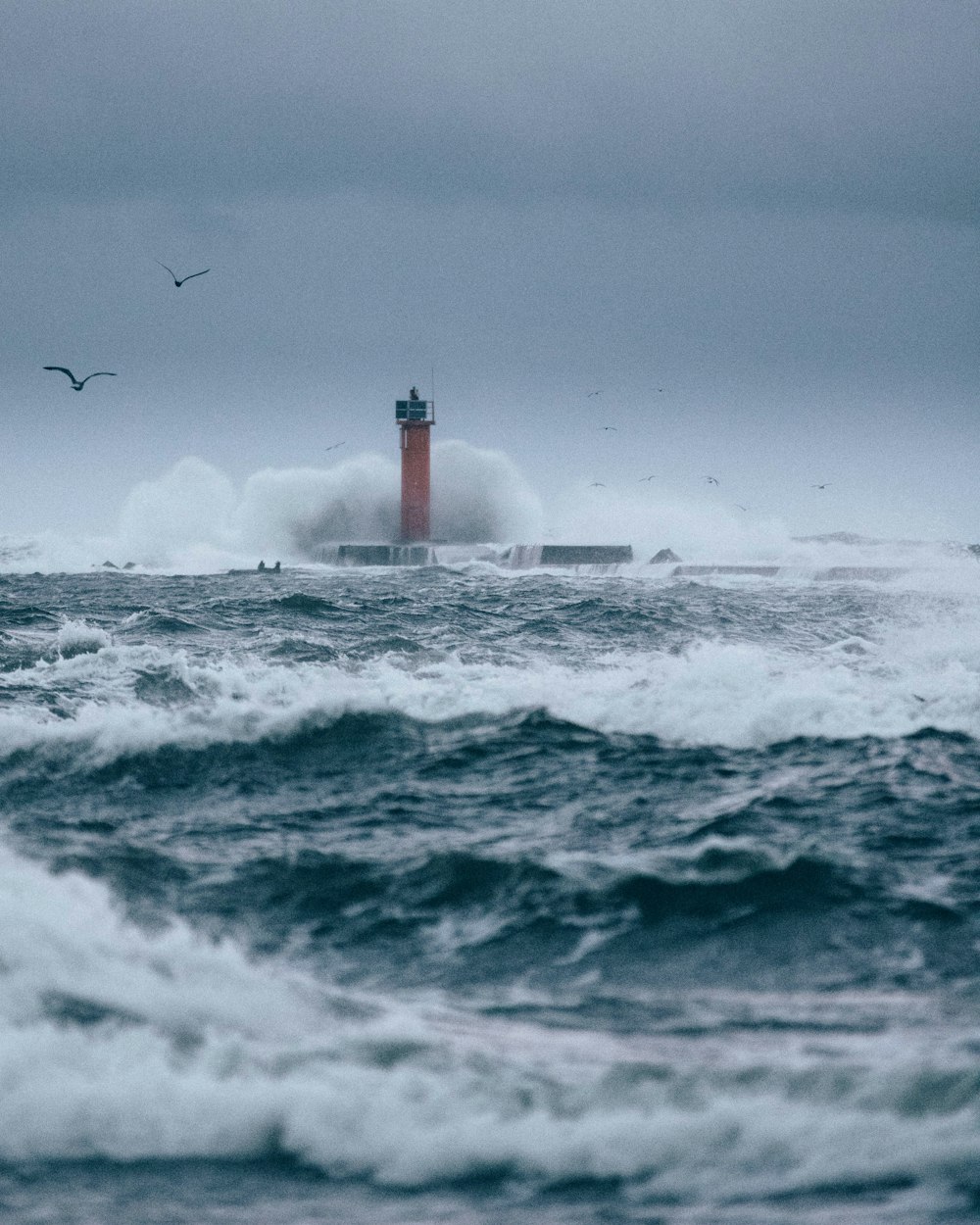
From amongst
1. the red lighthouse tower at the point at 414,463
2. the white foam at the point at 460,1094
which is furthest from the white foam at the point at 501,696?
the red lighthouse tower at the point at 414,463

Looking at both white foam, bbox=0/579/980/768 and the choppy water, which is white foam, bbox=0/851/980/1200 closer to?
the choppy water

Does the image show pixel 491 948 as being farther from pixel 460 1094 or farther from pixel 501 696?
pixel 501 696

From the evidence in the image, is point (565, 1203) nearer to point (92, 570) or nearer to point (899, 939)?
point (899, 939)

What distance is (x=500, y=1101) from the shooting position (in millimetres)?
4449

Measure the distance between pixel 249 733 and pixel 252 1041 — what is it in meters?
5.66

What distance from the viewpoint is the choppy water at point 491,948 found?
13.6 ft

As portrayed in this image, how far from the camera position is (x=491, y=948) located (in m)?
6.02

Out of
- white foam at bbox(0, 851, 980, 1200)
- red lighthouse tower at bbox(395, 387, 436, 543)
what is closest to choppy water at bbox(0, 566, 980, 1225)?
white foam at bbox(0, 851, 980, 1200)

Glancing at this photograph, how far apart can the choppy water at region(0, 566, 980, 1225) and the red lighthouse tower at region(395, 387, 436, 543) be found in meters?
47.0

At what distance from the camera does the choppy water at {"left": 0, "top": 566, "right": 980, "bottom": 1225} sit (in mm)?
4145

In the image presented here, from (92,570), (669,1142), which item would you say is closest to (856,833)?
(669,1142)

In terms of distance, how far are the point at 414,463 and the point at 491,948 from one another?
54.1 meters

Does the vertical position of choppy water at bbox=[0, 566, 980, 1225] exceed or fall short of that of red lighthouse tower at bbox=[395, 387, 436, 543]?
it falls short

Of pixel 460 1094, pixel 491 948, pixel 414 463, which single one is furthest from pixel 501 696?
pixel 414 463
